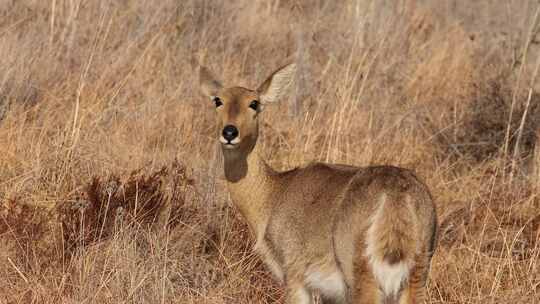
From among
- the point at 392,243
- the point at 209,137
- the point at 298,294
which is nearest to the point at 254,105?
the point at 298,294

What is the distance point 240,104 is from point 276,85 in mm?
438

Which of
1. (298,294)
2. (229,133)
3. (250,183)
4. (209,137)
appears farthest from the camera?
(209,137)

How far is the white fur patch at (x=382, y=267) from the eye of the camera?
4.55 metres

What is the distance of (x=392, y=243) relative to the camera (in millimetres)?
4539

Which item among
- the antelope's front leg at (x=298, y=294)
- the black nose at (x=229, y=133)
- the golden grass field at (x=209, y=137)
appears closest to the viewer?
the antelope's front leg at (x=298, y=294)

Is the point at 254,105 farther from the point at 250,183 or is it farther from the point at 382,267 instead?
the point at 382,267

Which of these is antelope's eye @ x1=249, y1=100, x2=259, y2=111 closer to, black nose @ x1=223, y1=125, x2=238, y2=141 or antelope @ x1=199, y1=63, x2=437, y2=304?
antelope @ x1=199, y1=63, x2=437, y2=304

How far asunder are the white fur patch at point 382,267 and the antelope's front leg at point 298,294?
0.70m

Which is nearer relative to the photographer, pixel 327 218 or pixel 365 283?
pixel 365 283

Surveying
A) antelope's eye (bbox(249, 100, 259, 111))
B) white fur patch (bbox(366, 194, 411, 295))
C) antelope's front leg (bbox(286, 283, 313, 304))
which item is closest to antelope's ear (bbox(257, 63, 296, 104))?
antelope's eye (bbox(249, 100, 259, 111))

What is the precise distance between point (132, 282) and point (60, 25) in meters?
4.27

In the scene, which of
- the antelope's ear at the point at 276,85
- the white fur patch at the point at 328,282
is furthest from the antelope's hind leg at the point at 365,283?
the antelope's ear at the point at 276,85

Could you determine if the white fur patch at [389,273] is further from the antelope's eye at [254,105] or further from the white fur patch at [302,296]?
the antelope's eye at [254,105]

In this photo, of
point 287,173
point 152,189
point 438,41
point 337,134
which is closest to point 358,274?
point 287,173
